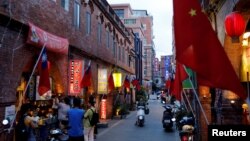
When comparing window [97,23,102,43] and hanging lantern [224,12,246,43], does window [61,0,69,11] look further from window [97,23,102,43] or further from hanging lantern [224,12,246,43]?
hanging lantern [224,12,246,43]

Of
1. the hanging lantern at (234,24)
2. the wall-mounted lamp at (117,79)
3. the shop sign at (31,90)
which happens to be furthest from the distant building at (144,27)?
the hanging lantern at (234,24)

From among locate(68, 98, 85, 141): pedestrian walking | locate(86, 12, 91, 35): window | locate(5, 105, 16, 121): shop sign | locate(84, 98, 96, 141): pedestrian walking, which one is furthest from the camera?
locate(86, 12, 91, 35): window

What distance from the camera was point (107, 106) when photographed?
25.2m

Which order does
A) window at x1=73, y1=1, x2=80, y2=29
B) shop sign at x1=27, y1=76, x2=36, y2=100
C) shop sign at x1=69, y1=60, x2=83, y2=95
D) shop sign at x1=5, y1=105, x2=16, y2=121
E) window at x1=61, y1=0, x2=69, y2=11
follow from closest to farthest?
1. shop sign at x1=5, y1=105, x2=16, y2=121
2. shop sign at x1=27, y1=76, x2=36, y2=100
3. window at x1=61, y1=0, x2=69, y2=11
4. shop sign at x1=69, y1=60, x2=83, y2=95
5. window at x1=73, y1=1, x2=80, y2=29

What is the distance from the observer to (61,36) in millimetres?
15055

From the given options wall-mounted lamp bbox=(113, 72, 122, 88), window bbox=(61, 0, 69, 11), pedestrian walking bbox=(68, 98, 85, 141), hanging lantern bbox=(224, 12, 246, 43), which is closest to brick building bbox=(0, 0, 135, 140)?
window bbox=(61, 0, 69, 11)

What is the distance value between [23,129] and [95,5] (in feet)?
42.2

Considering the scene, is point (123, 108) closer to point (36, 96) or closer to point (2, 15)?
point (36, 96)

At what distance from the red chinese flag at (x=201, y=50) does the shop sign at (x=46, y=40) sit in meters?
7.39

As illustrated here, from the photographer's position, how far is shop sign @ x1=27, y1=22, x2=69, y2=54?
37.7 ft

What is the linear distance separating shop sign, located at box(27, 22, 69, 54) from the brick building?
0.21 metres

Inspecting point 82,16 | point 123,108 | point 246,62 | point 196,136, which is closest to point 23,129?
point 196,136

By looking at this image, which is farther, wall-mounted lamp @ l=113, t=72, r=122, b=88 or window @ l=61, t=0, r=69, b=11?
wall-mounted lamp @ l=113, t=72, r=122, b=88

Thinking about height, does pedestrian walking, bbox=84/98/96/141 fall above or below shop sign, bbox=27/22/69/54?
below
